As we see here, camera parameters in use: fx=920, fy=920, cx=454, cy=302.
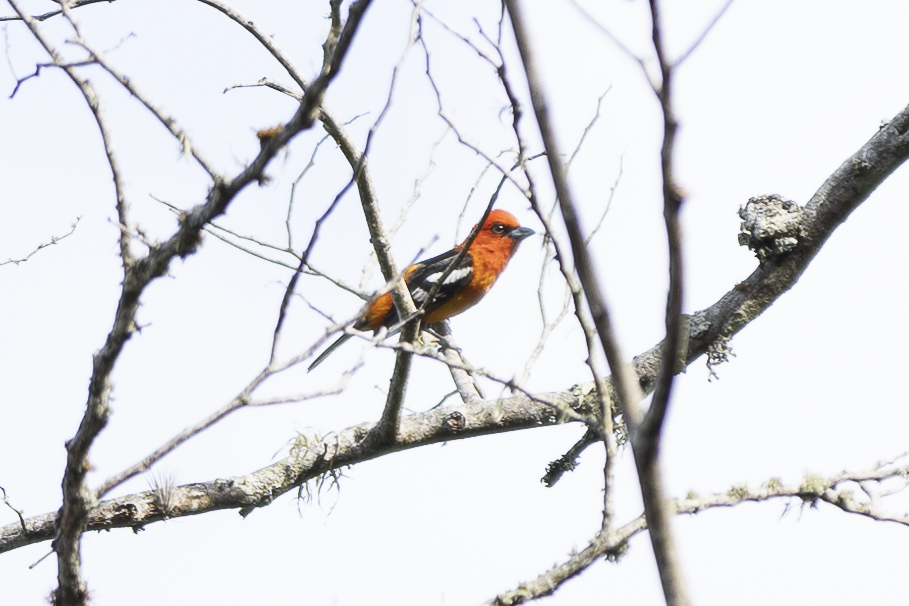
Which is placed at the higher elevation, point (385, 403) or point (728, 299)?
point (728, 299)

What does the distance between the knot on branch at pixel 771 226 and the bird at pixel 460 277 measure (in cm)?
228

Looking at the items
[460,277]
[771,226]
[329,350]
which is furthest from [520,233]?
[771,226]

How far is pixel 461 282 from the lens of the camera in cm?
664

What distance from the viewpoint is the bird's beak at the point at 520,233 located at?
7.52 m

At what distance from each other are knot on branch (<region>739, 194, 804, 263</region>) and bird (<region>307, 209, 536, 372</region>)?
2.28 metres

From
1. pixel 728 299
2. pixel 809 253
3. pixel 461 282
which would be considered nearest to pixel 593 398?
pixel 728 299

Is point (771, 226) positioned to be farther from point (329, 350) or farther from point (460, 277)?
point (329, 350)

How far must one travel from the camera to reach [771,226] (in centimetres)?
437

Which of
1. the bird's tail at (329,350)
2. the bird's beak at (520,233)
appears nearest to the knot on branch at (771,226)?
the bird's beak at (520,233)

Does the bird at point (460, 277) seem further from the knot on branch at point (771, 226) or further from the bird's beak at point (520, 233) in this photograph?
the knot on branch at point (771, 226)

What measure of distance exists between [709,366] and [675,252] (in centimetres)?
337

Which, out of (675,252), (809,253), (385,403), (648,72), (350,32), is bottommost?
(675,252)

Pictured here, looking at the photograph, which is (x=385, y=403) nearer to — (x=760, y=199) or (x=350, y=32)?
(x=760, y=199)

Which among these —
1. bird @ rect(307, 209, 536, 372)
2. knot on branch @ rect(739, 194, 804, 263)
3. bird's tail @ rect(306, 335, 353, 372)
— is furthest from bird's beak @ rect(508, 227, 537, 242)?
knot on branch @ rect(739, 194, 804, 263)
